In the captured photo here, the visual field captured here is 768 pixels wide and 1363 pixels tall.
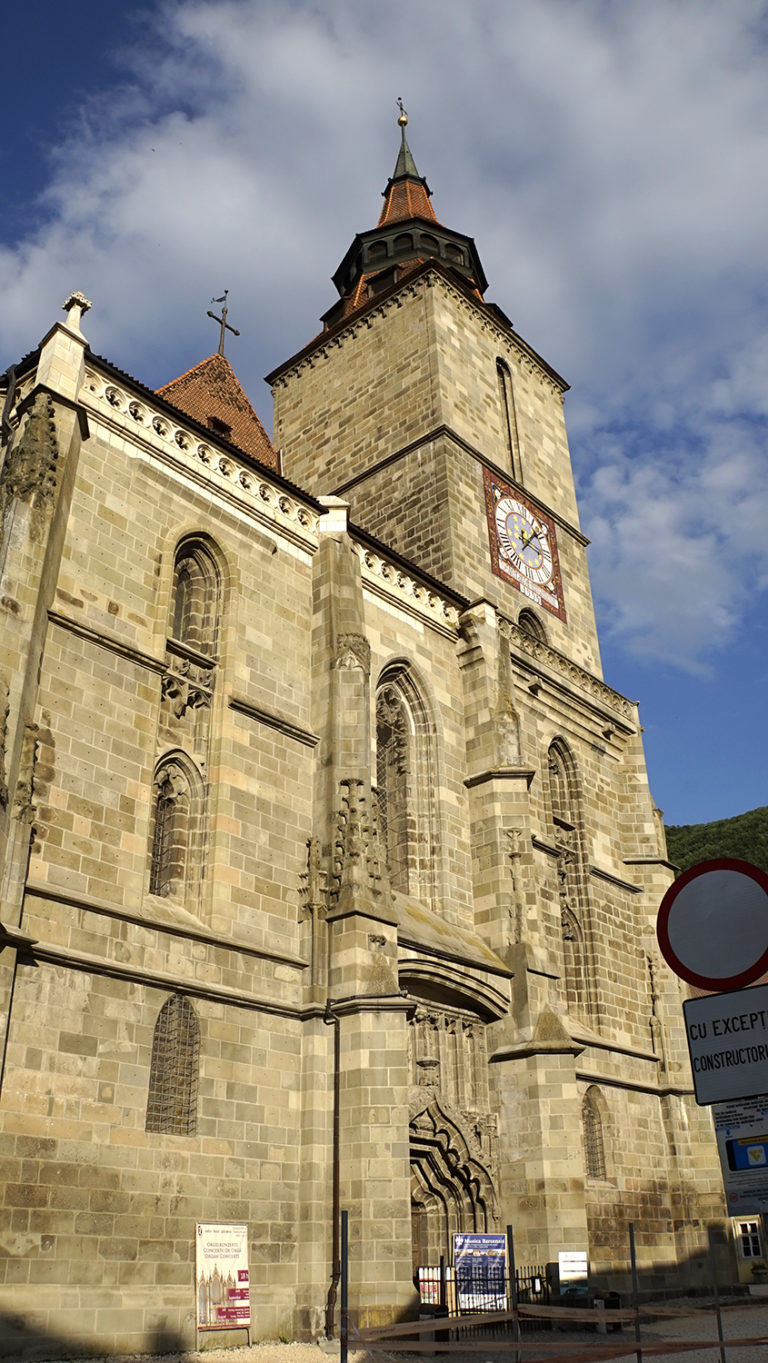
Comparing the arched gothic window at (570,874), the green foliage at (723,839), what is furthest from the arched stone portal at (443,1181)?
the green foliage at (723,839)

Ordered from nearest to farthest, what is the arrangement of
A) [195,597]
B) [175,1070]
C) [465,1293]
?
[175,1070] → [465,1293] → [195,597]

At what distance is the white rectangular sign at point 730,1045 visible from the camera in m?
3.99

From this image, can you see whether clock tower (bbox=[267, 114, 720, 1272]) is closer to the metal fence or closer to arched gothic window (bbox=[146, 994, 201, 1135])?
the metal fence

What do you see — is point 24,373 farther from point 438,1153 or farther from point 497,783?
point 438,1153

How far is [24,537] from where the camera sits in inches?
471

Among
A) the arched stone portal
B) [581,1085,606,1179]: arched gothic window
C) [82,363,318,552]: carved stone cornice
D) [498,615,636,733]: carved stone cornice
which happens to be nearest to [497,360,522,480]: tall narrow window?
[498,615,636,733]: carved stone cornice

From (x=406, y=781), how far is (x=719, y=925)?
13.8 metres

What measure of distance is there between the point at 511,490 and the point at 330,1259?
54.0 feet

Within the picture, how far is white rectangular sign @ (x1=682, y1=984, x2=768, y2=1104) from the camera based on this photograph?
3.99 metres

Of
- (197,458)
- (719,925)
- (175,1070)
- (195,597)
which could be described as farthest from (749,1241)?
(719,925)

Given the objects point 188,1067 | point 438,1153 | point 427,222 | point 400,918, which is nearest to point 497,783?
point 400,918

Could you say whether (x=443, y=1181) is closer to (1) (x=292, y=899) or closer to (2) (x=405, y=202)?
(1) (x=292, y=899)

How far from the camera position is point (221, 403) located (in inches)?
979

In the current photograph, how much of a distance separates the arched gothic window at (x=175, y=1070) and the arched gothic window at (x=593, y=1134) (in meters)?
8.34
